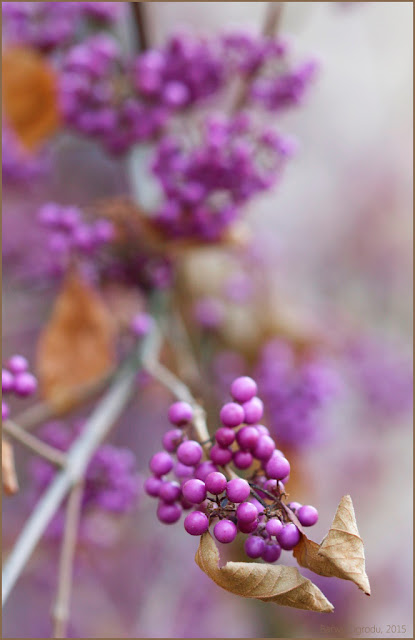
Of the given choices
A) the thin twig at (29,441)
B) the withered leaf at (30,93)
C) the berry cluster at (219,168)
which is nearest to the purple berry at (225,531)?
the thin twig at (29,441)

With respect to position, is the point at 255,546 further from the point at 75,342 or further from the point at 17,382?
the point at 75,342

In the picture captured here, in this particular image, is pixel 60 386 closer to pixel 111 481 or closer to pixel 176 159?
pixel 111 481

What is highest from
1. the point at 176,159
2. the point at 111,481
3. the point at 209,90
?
the point at 209,90

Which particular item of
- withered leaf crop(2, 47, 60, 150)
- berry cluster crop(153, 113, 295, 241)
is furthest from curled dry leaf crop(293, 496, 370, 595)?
withered leaf crop(2, 47, 60, 150)

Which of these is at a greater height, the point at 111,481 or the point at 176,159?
the point at 176,159

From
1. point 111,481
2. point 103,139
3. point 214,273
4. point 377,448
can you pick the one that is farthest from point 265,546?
point 377,448

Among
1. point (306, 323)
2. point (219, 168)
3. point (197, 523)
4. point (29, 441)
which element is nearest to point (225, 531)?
point (197, 523)

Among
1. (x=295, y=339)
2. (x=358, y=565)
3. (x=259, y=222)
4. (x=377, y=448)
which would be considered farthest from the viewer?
(x=259, y=222)
